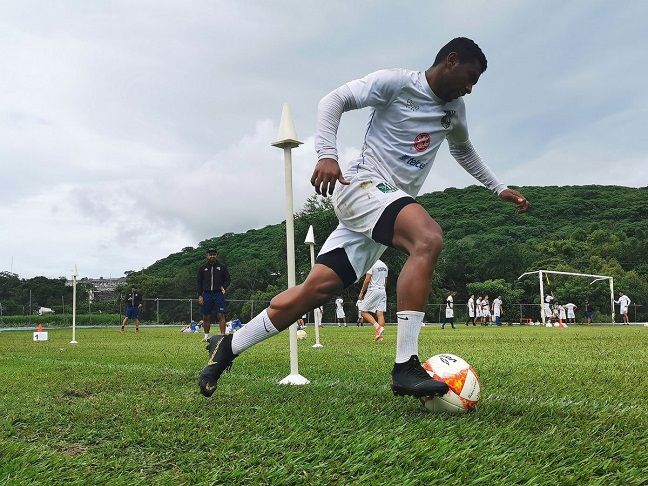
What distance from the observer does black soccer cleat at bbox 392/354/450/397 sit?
296 cm

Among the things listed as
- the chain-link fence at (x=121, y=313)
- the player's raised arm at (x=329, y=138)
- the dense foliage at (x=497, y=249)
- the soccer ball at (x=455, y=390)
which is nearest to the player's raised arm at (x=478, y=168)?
the player's raised arm at (x=329, y=138)

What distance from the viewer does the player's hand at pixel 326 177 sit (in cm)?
326

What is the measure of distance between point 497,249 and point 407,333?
74.8 metres

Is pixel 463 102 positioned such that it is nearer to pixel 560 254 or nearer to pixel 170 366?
pixel 170 366

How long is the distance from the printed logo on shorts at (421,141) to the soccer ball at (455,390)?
4.36ft

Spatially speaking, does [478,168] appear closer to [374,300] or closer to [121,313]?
[374,300]

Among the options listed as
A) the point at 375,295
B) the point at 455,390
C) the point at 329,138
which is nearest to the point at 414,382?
the point at 455,390

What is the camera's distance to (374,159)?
3.72 meters

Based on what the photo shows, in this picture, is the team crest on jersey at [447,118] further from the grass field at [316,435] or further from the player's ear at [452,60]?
the grass field at [316,435]

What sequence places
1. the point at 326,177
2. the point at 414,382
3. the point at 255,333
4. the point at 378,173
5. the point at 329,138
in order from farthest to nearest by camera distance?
1. the point at 255,333
2. the point at 378,173
3. the point at 329,138
4. the point at 326,177
5. the point at 414,382

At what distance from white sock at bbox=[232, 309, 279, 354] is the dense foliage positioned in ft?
159

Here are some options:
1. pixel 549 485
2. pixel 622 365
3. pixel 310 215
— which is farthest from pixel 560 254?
pixel 549 485

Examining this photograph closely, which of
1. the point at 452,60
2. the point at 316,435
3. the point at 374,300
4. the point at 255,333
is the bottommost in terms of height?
the point at 316,435

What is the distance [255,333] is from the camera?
3775mm
